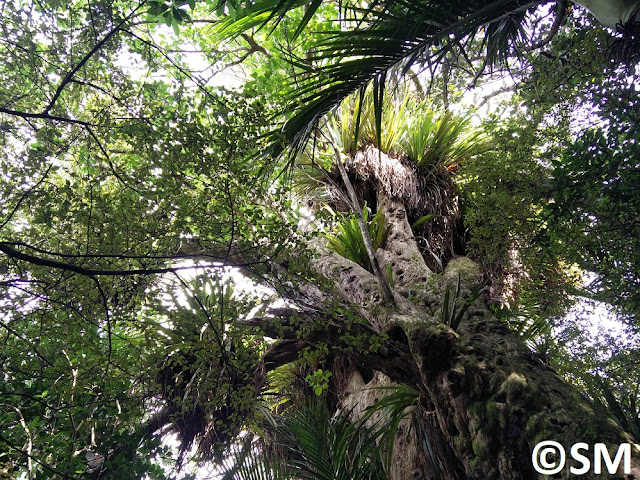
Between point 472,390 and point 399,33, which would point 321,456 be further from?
point 399,33

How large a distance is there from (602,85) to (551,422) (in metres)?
2.30

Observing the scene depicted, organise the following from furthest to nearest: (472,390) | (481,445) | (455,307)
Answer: (455,307) → (472,390) → (481,445)

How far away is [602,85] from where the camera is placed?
2902 mm

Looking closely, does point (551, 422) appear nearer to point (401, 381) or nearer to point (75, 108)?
point (401, 381)

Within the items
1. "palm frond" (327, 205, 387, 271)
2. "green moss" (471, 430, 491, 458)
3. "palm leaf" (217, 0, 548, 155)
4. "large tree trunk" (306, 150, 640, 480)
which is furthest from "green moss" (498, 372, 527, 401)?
"palm frond" (327, 205, 387, 271)

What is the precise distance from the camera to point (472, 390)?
7.88 ft

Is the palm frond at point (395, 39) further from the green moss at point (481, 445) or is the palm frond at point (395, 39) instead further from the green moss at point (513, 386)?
the green moss at point (481, 445)

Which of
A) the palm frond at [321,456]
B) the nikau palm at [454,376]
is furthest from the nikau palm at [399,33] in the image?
the palm frond at [321,456]

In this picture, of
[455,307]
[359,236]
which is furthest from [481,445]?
[359,236]

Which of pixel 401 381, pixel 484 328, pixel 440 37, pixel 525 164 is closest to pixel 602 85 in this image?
pixel 525 164

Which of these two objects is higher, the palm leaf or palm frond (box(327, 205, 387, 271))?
the palm leaf

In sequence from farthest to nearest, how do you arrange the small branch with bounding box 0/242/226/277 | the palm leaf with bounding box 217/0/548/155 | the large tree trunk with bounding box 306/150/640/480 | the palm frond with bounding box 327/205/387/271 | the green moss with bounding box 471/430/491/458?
1. the palm frond with bounding box 327/205/387/271
2. the palm leaf with bounding box 217/0/548/155
3. the green moss with bounding box 471/430/491/458
4. the large tree trunk with bounding box 306/150/640/480
5. the small branch with bounding box 0/242/226/277

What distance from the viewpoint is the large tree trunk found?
2.02m

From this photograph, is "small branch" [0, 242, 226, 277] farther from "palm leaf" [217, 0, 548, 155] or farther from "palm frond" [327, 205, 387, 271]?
"palm frond" [327, 205, 387, 271]
